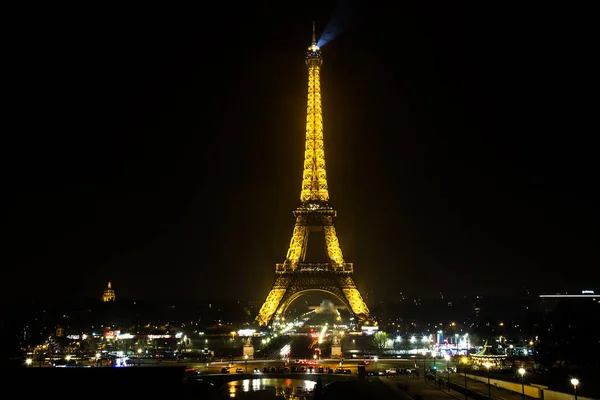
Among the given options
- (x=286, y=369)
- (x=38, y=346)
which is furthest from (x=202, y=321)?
(x=286, y=369)

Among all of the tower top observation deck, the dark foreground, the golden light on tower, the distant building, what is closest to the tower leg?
the golden light on tower

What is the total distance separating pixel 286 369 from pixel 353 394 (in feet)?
51.4

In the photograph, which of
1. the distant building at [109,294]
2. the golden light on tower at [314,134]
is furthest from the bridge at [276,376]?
the distant building at [109,294]

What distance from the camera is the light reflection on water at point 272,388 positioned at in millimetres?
35219

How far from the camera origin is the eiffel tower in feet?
245

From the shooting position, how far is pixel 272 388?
126 ft

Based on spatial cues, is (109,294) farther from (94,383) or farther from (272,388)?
(94,383)

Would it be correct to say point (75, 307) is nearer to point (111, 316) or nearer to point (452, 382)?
point (111, 316)

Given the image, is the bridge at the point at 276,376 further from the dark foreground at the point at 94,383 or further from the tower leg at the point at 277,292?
A: the tower leg at the point at 277,292

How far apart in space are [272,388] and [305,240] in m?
39.4

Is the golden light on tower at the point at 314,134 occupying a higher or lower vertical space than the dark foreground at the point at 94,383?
higher

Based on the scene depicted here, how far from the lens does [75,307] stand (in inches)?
5413

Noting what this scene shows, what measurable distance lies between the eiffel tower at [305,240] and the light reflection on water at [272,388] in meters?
32.0

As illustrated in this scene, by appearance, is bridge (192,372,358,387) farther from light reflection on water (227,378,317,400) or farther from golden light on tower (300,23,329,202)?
golden light on tower (300,23,329,202)
